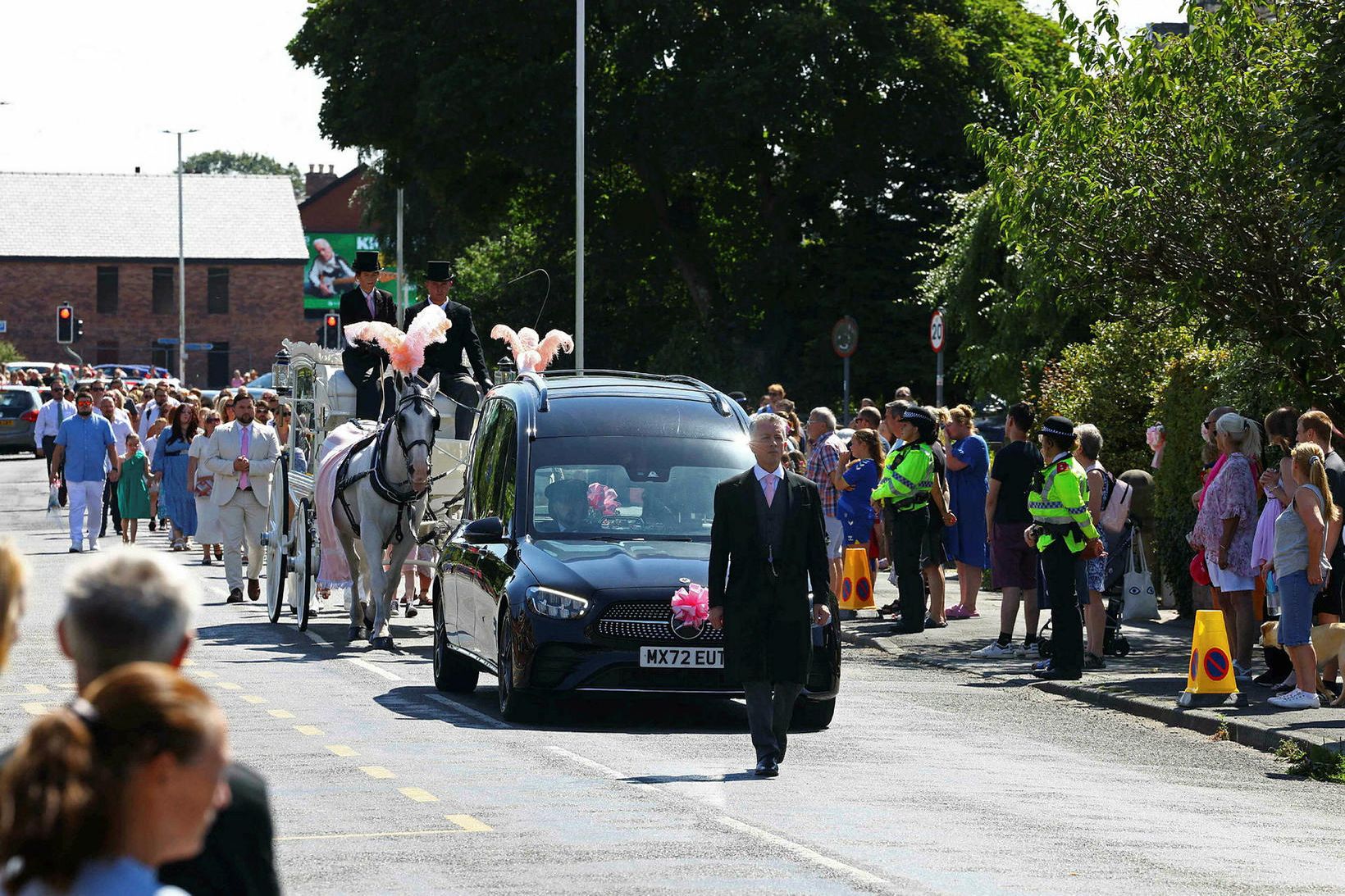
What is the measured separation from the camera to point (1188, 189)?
18531 millimetres

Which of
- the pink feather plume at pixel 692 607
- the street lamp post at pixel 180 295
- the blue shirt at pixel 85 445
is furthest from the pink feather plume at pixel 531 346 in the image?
the street lamp post at pixel 180 295

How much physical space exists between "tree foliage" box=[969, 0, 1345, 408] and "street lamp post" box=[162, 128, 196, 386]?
76.6m

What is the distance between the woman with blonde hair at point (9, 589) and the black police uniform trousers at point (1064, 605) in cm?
1256

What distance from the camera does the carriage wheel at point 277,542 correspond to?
1948 cm

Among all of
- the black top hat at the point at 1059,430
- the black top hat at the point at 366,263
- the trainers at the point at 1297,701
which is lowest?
the trainers at the point at 1297,701

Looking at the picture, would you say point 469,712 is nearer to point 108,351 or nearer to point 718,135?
point 718,135

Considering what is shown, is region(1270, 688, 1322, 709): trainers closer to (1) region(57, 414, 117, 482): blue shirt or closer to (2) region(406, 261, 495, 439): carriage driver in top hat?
(2) region(406, 261, 495, 439): carriage driver in top hat

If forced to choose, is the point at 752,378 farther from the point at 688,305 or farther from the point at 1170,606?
the point at 1170,606

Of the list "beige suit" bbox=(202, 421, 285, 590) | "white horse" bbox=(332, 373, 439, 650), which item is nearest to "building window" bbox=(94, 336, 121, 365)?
"beige suit" bbox=(202, 421, 285, 590)

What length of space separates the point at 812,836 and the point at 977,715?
5.22 m

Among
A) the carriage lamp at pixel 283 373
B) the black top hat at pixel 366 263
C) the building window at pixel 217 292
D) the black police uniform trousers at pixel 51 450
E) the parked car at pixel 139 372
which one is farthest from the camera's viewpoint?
the building window at pixel 217 292

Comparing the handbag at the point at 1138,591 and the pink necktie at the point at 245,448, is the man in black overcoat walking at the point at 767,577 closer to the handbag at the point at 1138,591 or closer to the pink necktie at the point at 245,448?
the handbag at the point at 1138,591

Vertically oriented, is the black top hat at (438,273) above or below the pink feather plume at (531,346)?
above

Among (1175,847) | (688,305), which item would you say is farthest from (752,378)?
(1175,847)
